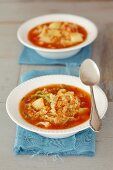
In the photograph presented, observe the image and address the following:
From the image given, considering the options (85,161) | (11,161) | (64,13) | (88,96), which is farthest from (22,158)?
(64,13)

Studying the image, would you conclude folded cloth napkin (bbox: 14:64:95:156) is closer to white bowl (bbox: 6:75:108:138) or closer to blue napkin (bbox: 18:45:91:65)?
white bowl (bbox: 6:75:108:138)

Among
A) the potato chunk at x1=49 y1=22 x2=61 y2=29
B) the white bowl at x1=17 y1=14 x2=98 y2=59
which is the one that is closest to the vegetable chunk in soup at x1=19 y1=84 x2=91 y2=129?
the white bowl at x1=17 y1=14 x2=98 y2=59

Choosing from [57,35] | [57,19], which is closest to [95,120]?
[57,35]

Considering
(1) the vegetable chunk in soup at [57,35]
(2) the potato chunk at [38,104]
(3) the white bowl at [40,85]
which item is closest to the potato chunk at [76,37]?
(1) the vegetable chunk in soup at [57,35]

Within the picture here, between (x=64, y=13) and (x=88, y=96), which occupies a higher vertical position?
(x=88, y=96)

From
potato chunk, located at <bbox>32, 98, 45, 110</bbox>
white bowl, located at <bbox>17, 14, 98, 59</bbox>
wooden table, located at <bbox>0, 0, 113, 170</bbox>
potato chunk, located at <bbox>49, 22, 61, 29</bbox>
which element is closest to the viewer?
wooden table, located at <bbox>0, 0, 113, 170</bbox>

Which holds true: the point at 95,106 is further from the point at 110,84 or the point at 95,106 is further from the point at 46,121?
the point at 110,84

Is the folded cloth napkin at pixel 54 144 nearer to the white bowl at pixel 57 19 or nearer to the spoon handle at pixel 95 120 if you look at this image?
the spoon handle at pixel 95 120
